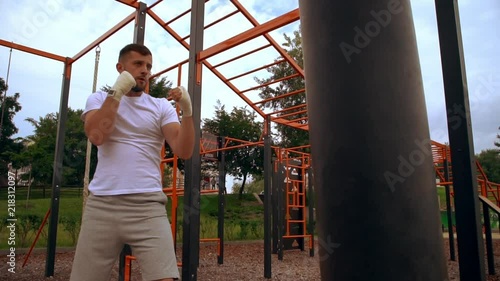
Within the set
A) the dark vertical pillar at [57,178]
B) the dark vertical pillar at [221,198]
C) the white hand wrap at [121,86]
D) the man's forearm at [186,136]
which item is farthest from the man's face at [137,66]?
the dark vertical pillar at [221,198]

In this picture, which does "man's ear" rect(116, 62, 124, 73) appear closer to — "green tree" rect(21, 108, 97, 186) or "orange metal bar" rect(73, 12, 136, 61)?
"orange metal bar" rect(73, 12, 136, 61)

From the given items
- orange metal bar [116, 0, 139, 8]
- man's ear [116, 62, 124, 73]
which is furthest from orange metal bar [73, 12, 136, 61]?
man's ear [116, 62, 124, 73]

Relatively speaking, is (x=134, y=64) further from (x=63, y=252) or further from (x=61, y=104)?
(x=63, y=252)

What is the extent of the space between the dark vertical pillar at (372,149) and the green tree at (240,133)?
17232 millimetres

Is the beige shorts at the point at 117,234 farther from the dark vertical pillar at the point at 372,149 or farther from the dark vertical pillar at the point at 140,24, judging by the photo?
the dark vertical pillar at the point at 140,24

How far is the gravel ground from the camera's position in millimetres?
4668

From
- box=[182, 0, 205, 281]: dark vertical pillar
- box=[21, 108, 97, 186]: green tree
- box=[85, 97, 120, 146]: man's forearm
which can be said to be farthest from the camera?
box=[21, 108, 97, 186]: green tree

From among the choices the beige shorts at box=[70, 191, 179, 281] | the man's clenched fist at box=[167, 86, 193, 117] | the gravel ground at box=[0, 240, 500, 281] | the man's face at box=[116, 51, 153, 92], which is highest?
the man's face at box=[116, 51, 153, 92]

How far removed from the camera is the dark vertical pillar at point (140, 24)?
3561 millimetres

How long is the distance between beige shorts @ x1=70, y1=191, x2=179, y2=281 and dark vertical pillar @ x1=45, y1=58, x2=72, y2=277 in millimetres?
3152

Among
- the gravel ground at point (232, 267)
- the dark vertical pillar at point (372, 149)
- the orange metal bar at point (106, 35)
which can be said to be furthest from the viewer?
the gravel ground at point (232, 267)

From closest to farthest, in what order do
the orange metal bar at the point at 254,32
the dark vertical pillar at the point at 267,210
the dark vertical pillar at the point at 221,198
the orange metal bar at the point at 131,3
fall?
the orange metal bar at the point at 254,32 → the orange metal bar at the point at 131,3 → the dark vertical pillar at the point at 267,210 → the dark vertical pillar at the point at 221,198

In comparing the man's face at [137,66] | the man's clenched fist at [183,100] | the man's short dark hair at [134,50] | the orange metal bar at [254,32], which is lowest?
the man's clenched fist at [183,100]

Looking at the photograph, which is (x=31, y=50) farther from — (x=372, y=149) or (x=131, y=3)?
(x=372, y=149)
